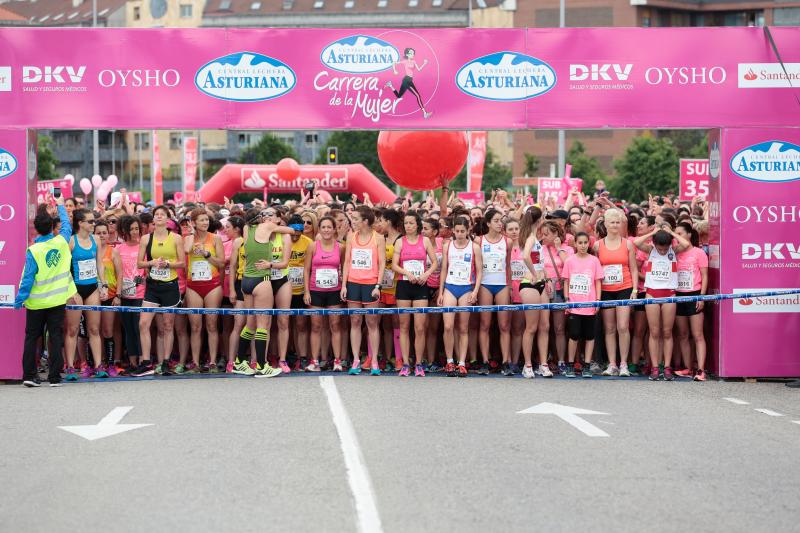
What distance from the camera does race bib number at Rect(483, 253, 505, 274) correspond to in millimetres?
14445

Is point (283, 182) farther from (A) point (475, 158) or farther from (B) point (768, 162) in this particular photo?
(B) point (768, 162)

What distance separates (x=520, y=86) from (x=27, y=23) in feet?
385

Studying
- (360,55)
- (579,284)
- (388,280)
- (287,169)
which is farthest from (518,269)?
(287,169)

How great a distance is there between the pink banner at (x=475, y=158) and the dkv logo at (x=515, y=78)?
51.7 feet

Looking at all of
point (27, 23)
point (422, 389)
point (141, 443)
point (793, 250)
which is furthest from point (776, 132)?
point (27, 23)

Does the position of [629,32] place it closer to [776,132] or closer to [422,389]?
[776,132]

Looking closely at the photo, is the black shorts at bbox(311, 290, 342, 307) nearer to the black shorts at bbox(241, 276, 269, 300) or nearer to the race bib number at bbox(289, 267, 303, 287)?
the race bib number at bbox(289, 267, 303, 287)

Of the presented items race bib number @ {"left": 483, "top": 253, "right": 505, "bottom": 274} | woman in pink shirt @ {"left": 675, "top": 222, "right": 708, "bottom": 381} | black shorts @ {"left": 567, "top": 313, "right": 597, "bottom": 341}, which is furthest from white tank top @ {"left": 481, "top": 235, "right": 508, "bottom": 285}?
woman in pink shirt @ {"left": 675, "top": 222, "right": 708, "bottom": 381}

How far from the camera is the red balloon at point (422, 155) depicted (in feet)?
62.5

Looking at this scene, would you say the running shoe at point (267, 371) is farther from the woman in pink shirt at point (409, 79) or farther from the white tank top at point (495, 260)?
the woman in pink shirt at point (409, 79)

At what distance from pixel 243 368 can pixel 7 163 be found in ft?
11.4

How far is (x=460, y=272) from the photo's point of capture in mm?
14367

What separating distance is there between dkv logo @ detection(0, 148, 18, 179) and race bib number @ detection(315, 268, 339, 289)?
141 inches

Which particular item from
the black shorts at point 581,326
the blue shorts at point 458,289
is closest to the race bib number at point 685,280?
the black shorts at point 581,326
